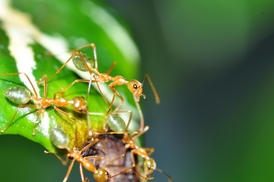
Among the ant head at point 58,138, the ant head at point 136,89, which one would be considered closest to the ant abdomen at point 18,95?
the ant head at point 58,138

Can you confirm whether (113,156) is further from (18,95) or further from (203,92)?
(203,92)

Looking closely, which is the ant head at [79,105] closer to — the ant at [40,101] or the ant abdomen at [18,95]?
the ant at [40,101]

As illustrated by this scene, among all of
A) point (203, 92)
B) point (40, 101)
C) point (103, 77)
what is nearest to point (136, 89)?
point (103, 77)

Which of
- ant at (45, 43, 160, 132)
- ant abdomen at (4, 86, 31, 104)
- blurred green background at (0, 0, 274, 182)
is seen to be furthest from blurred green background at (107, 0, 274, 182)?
ant abdomen at (4, 86, 31, 104)

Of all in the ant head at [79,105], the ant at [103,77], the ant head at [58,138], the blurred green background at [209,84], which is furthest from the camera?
the blurred green background at [209,84]

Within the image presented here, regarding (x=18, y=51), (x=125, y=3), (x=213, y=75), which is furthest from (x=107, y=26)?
(x=213, y=75)

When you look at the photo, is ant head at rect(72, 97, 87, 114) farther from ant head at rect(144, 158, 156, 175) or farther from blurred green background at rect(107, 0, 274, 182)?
blurred green background at rect(107, 0, 274, 182)
